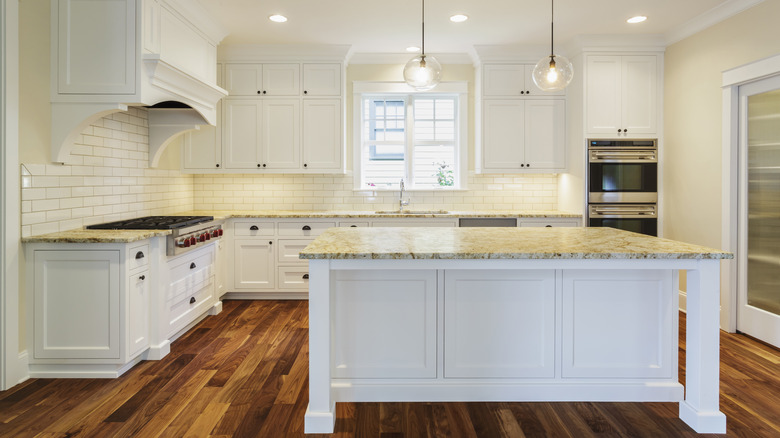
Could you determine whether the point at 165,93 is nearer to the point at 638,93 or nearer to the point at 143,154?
the point at 143,154

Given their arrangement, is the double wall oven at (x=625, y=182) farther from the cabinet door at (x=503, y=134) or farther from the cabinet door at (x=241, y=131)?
the cabinet door at (x=241, y=131)

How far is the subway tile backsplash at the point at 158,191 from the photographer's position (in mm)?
3258

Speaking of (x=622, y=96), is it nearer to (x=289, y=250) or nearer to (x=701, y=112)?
(x=701, y=112)

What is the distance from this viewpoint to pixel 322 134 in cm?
529

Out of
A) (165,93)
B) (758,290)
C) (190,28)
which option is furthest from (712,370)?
(190,28)

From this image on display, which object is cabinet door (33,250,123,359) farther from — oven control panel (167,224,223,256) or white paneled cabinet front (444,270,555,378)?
white paneled cabinet front (444,270,555,378)

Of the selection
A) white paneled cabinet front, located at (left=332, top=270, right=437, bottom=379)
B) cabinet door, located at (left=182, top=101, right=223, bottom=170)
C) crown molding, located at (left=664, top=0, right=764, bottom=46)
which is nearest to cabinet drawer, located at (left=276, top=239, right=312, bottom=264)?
cabinet door, located at (left=182, top=101, right=223, bottom=170)

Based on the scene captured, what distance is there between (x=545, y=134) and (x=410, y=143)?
1.49 metres

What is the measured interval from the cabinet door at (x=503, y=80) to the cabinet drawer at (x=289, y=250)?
2.51m

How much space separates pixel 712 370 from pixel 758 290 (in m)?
1.98

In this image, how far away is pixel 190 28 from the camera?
411 cm

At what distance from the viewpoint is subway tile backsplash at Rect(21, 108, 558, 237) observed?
3.26 meters

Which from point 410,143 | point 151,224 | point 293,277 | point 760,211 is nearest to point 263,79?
point 410,143

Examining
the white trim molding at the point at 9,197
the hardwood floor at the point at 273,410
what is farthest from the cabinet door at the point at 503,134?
the white trim molding at the point at 9,197
